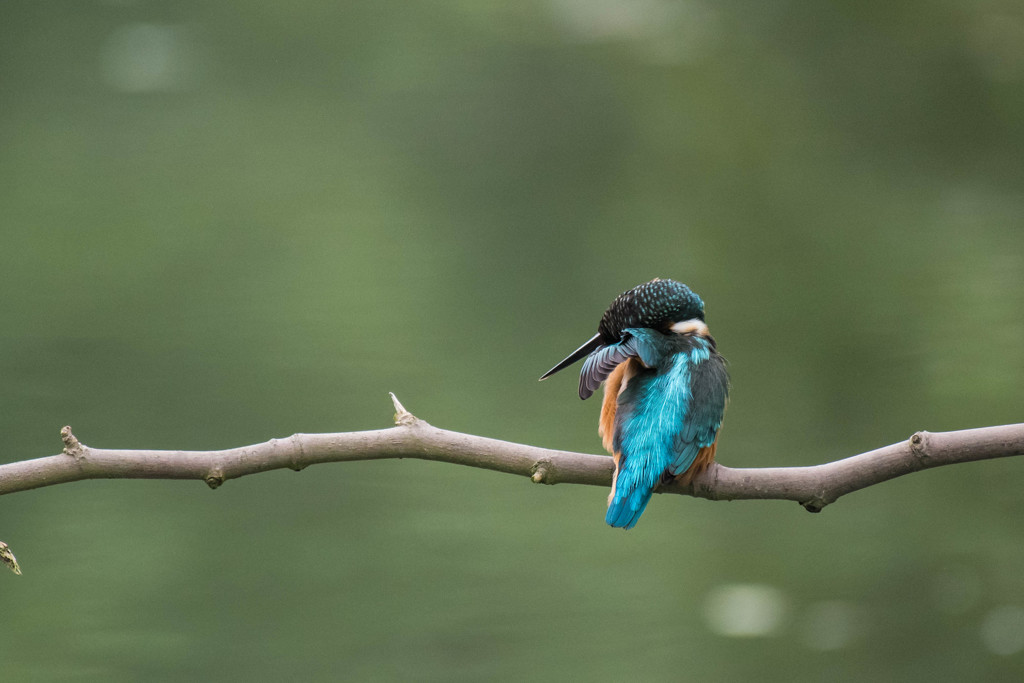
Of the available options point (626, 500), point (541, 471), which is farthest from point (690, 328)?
point (541, 471)

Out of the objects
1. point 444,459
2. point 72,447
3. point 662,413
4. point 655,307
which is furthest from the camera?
point 655,307

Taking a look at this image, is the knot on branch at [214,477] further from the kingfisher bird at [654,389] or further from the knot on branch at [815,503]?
the knot on branch at [815,503]

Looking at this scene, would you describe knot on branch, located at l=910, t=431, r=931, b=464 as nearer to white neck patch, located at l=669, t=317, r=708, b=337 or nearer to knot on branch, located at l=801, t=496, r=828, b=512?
knot on branch, located at l=801, t=496, r=828, b=512

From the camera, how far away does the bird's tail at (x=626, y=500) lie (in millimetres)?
1415

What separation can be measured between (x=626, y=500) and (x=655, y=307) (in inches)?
15.4

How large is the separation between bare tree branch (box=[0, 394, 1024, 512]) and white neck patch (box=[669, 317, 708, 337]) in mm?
357

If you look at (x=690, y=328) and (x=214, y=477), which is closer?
(x=214, y=477)

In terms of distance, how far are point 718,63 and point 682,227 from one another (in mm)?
622

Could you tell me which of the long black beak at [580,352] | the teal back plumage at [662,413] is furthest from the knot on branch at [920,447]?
the long black beak at [580,352]

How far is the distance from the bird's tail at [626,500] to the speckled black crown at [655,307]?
0.34m

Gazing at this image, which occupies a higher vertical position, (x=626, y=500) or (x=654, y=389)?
(x=654, y=389)

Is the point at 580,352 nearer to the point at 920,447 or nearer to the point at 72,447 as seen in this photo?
the point at 920,447

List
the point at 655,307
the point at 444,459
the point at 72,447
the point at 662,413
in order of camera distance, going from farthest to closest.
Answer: the point at 655,307
the point at 662,413
the point at 444,459
the point at 72,447

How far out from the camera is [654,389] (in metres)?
1.56
